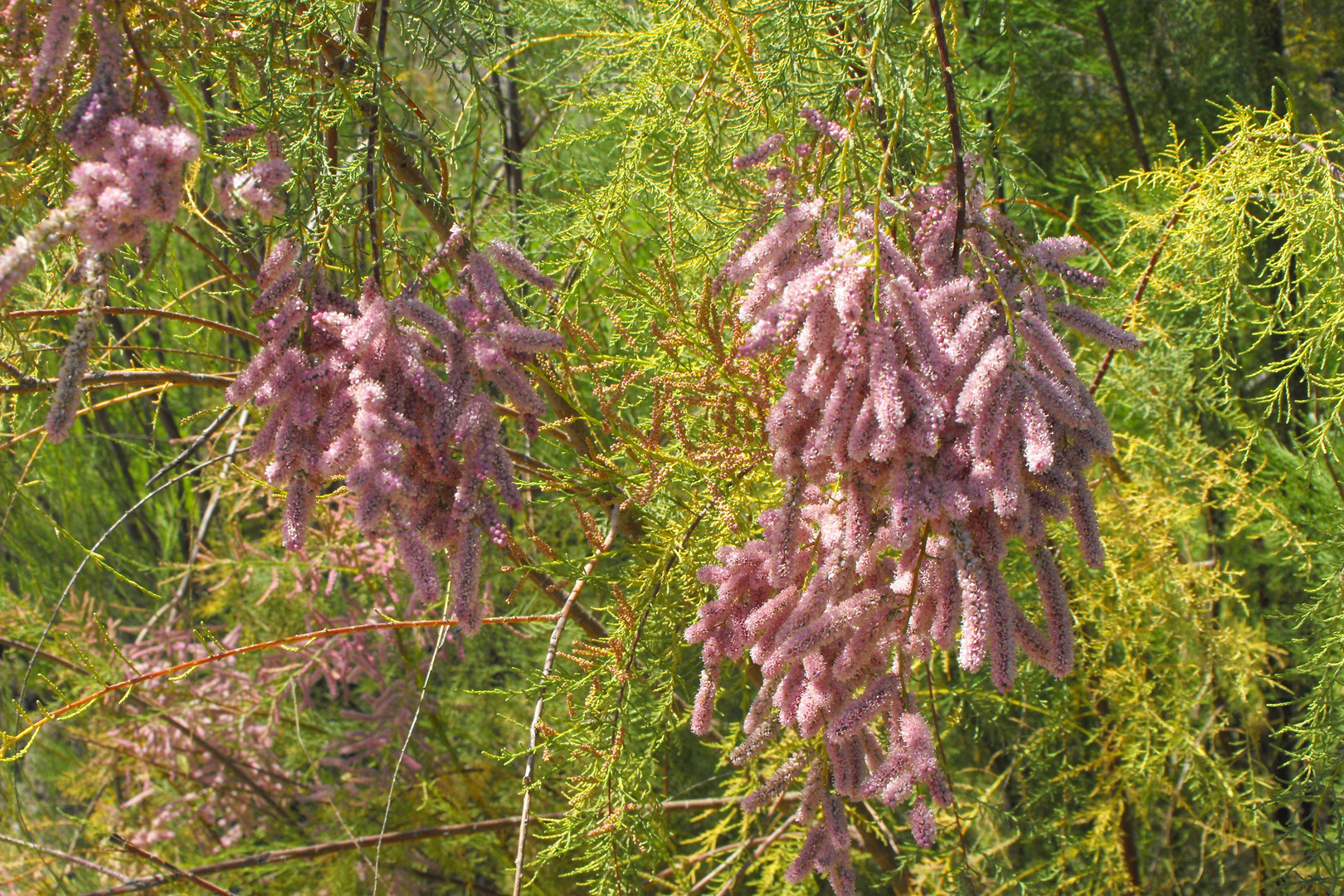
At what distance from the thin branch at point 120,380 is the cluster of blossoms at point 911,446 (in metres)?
0.48

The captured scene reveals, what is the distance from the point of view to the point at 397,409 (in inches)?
23.5

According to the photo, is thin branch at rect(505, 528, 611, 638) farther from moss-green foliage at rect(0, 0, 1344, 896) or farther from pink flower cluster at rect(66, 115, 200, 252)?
pink flower cluster at rect(66, 115, 200, 252)

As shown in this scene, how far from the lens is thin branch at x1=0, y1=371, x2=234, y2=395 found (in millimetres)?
889

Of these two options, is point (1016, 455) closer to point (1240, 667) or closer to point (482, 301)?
point (482, 301)

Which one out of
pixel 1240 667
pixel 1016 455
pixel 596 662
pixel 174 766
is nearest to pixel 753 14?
pixel 1016 455

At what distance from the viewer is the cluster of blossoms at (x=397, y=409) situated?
1.89ft

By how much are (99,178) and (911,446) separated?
0.45m

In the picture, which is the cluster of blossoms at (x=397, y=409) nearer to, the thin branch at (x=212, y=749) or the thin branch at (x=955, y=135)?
the thin branch at (x=955, y=135)

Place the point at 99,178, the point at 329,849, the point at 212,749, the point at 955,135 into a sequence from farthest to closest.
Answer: the point at 212,749 → the point at 329,849 → the point at 955,135 → the point at 99,178

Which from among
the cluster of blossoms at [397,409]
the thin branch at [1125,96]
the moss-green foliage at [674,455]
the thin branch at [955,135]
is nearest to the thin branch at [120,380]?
the moss-green foliage at [674,455]

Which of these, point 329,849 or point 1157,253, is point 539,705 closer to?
point 329,849

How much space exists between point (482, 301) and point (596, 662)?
50 cm

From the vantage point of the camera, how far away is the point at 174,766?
5.03 feet

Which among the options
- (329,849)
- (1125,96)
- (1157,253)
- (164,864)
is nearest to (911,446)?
(1157,253)
